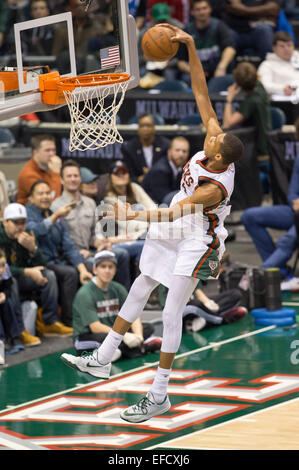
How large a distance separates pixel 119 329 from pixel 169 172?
17.8ft

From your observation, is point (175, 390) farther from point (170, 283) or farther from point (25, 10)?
point (25, 10)

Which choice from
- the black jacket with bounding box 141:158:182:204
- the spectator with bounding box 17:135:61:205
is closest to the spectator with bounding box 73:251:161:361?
the spectator with bounding box 17:135:61:205

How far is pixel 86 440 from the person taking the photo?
9.27 meters

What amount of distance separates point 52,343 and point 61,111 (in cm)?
638

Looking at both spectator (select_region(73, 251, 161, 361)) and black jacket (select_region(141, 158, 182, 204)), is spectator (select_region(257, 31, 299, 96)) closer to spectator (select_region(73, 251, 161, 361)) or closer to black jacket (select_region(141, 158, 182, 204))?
black jacket (select_region(141, 158, 182, 204))

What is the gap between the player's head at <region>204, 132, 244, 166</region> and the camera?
8.55m

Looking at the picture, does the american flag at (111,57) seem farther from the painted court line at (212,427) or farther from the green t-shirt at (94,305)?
the painted court line at (212,427)

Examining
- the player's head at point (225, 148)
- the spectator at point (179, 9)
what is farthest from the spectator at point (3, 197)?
the spectator at point (179, 9)

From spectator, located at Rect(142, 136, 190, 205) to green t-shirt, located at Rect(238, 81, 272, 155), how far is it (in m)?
2.16

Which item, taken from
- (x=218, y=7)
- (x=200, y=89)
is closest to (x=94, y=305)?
(x=200, y=89)

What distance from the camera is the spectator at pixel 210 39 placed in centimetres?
1814

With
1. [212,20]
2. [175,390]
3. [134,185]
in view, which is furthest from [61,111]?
[175,390]

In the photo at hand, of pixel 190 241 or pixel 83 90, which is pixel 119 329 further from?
pixel 83 90

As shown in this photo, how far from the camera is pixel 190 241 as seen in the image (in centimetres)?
904
